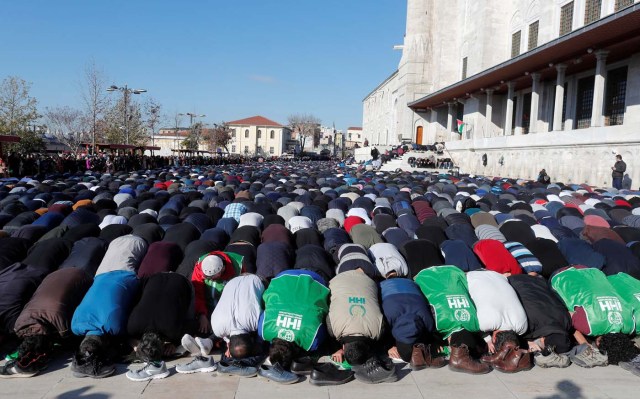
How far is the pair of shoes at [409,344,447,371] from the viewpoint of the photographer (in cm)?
583

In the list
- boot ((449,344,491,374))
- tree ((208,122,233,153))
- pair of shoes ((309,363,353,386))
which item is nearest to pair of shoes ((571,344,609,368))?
boot ((449,344,491,374))

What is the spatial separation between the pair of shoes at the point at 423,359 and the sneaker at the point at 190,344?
2.49 meters

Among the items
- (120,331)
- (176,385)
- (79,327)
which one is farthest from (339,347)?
(79,327)

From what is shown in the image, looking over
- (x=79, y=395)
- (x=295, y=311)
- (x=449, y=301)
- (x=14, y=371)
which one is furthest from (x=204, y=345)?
(x=449, y=301)

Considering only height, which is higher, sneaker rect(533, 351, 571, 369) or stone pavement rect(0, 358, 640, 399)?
sneaker rect(533, 351, 571, 369)

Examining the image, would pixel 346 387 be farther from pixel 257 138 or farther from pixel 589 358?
pixel 257 138

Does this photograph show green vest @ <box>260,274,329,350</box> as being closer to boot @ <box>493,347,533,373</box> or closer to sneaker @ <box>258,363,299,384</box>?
sneaker @ <box>258,363,299,384</box>

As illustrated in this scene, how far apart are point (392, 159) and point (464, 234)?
107ft

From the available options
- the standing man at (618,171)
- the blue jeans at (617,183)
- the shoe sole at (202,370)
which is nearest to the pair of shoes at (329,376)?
the shoe sole at (202,370)

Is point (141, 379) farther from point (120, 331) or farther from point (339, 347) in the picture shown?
point (339, 347)

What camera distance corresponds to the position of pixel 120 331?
5848mm

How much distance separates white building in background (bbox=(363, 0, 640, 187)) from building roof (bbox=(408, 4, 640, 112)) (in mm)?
50

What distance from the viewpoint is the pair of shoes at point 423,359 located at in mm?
5832

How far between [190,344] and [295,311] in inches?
49.7
